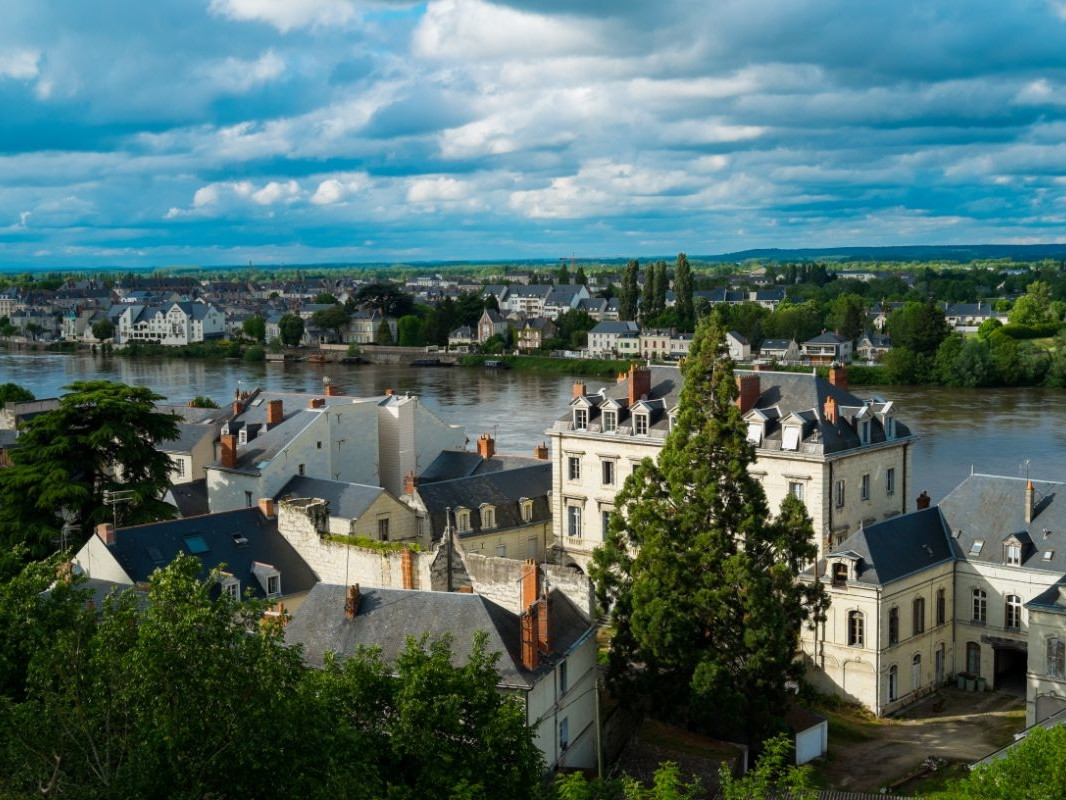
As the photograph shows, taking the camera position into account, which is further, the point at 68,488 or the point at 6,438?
the point at 6,438

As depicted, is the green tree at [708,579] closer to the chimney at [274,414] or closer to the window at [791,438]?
the window at [791,438]

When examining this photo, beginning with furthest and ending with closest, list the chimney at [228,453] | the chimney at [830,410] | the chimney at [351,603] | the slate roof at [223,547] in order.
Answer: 1. the chimney at [228,453]
2. the chimney at [830,410]
3. the slate roof at [223,547]
4. the chimney at [351,603]

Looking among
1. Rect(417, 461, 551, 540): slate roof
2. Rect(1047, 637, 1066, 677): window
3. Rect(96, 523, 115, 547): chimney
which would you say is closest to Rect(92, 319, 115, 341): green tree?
Rect(417, 461, 551, 540): slate roof

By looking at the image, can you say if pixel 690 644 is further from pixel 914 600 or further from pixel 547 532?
pixel 547 532

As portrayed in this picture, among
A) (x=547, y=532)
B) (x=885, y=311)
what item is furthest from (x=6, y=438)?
(x=885, y=311)

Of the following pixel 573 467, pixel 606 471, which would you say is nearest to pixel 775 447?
pixel 606 471

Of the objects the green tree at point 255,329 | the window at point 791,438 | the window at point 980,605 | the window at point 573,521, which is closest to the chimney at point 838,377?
the window at point 791,438

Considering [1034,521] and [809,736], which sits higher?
[1034,521]
